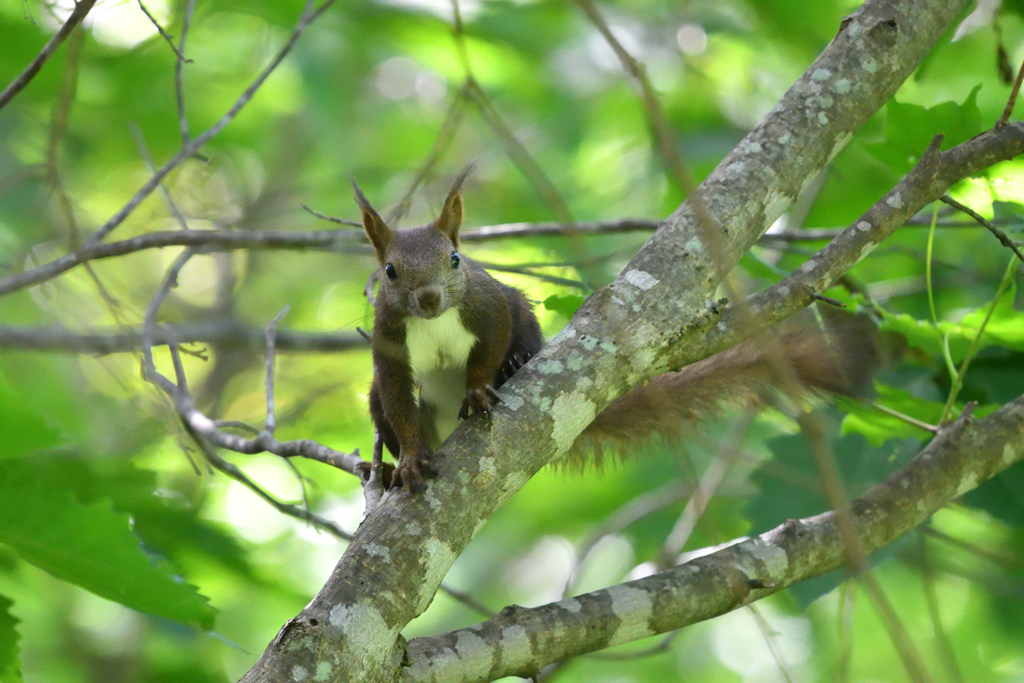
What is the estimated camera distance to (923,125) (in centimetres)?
247

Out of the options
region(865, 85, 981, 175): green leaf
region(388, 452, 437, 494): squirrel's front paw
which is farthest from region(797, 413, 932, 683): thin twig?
region(865, 85, 981, 175): green leaf

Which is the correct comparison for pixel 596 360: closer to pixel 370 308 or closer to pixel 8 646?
pixel 370 308

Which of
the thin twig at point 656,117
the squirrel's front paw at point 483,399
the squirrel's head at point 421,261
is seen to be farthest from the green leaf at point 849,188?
the thin twig at point 656,117

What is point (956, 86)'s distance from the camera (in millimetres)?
4551

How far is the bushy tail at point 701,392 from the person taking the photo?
9.56ft

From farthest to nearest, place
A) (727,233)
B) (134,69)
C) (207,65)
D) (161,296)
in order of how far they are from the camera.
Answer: (207,65)
(134,69)
(161,296)
(727,233)

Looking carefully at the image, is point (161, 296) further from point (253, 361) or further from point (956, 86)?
point (956, 86)

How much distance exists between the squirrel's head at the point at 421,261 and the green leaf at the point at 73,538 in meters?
1.08

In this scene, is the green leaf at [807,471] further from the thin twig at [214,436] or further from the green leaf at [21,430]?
the green leaf at [21,430]

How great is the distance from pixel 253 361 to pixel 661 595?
4.90 metres

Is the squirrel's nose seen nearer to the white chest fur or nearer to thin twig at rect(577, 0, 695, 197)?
the white chest fur

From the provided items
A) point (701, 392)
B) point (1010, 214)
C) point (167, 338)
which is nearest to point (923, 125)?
point (1010, 214)

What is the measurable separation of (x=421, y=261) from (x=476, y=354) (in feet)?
1.11

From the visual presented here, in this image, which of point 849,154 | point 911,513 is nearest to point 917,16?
point 911,513
